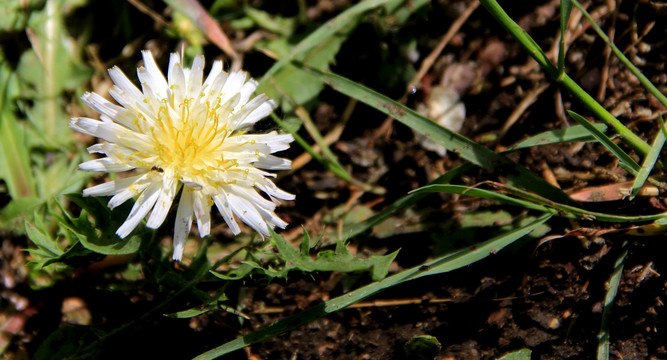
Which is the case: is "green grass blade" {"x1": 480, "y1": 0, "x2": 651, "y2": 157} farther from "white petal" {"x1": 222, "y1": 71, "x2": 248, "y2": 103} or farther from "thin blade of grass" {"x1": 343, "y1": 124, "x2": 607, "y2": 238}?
"white petal" {"x1": 222, "y1": 71, "x2": 248, "y2": 103}

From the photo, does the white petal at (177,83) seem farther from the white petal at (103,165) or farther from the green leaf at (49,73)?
the green leaf at (49,73)

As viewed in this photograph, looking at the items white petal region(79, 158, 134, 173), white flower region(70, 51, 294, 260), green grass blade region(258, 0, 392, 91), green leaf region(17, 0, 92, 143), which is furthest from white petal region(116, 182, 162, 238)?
A: green leaf region(17, 0, 92, 143)

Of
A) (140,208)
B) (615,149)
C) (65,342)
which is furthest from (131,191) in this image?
(615,149)

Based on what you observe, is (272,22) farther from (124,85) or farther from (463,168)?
(463,168)

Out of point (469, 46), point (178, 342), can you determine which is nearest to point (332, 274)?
point (178, 342)

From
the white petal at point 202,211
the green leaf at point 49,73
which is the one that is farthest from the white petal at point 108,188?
the green leaf at point 49,73
